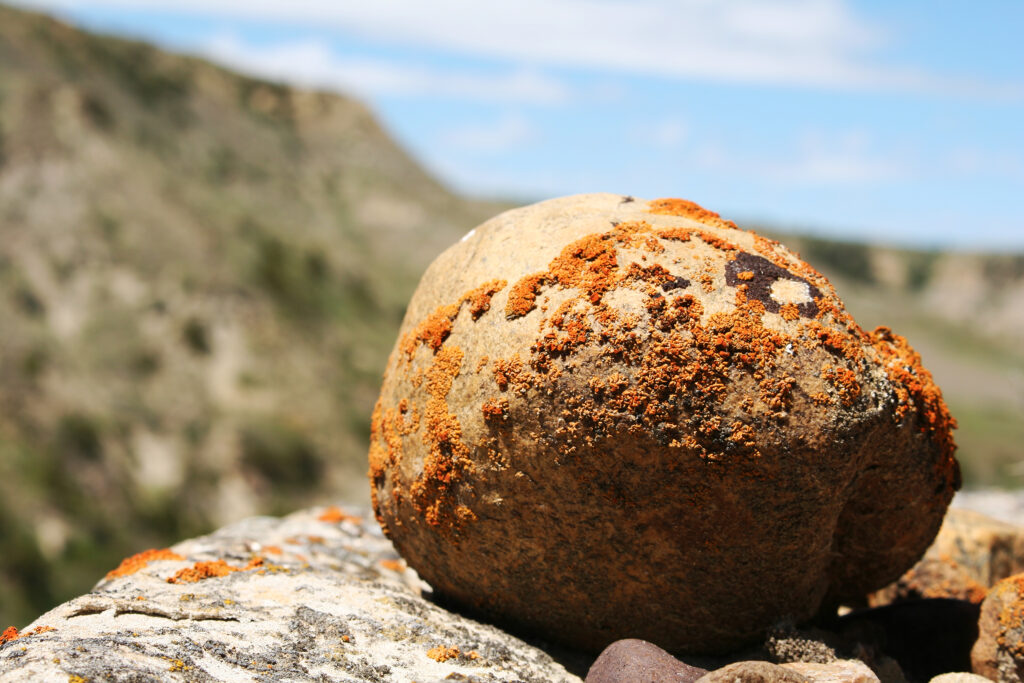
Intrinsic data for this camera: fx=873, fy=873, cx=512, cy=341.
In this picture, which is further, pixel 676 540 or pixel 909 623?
pixel 909 623

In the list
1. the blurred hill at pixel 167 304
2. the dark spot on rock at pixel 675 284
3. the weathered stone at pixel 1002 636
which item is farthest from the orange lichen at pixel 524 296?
the blurred hill at pixel 167 304

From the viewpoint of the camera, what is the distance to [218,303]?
25891 millimetres

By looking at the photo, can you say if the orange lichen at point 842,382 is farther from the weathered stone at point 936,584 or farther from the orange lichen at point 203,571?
the orange lichen at point 203,571

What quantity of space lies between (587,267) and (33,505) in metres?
16.7

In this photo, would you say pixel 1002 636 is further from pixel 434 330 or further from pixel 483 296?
pixel 434 330

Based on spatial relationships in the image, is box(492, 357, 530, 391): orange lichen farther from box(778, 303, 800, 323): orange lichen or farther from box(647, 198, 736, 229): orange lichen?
box(647, 198, 736, 229): orange lichen

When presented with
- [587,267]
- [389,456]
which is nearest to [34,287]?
[389,456]

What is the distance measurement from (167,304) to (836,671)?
23.2 m

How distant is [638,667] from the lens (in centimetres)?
526

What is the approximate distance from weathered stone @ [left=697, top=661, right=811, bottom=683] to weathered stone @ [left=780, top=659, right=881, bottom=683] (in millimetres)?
227

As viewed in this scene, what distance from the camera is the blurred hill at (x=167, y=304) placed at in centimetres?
1964

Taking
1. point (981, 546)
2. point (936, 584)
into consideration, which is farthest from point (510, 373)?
point (981, 546)

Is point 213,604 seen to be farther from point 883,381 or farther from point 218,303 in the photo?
point 218,303

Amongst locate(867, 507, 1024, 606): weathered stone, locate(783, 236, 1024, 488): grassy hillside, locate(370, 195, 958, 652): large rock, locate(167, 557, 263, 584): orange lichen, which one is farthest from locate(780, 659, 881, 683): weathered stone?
locate(783, 236, 1024, 488): grassy hillside
